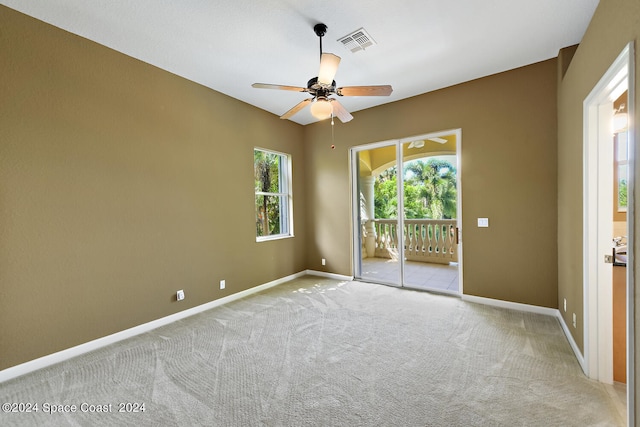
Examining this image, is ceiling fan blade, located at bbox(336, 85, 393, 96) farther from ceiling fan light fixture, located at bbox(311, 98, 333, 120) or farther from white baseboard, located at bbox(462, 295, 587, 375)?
white baseboard, located at bbox(462, 295, 587, 375)

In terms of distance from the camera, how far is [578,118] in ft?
7.32

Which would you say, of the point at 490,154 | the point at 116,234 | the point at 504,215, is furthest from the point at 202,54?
the point at 504,215

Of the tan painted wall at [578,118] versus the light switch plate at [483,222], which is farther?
the light switch plate at [483,222]

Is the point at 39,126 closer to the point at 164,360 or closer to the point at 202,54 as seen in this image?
the point at 202,54

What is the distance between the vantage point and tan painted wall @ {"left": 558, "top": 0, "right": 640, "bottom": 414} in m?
1.44

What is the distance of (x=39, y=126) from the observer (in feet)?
7.55

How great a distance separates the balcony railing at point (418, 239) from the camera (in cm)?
440

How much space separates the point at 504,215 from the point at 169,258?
4.22 m

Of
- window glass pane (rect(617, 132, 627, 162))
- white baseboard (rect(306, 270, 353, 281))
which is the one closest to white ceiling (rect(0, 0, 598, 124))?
window glass pane (rect(617, 132, 627, 162))

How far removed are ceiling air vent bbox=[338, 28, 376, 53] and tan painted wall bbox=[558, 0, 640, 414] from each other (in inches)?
66.5

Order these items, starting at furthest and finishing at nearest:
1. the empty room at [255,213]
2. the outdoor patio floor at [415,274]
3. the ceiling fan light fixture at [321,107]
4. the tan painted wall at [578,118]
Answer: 1. the outdoor patio floor at [415,274]
2. the ceiling fan light fixture at [321,107]
3. the empty room at [255,213]
4. the tan painted wall at [578,118]

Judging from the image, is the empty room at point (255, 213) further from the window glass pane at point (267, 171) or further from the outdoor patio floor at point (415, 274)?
the window glass pane at point (267, 171)

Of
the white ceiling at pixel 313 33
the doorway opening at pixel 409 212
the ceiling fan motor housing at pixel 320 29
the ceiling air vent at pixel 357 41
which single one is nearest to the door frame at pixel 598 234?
the white ceiling at pixel 313 33

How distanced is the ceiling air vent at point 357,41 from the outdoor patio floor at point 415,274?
10.5 feet
